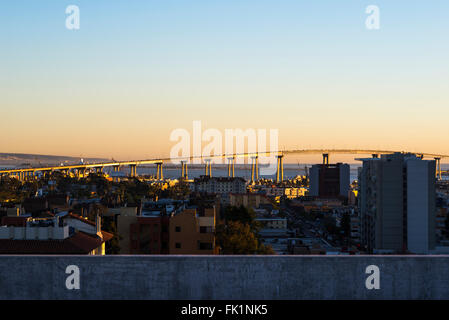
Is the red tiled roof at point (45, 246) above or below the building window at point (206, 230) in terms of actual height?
above

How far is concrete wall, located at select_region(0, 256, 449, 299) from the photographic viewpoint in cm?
1026

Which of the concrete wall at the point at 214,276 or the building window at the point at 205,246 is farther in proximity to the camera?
the building window at the point at 205,246

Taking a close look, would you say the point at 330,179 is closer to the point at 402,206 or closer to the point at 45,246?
the point at 402,206

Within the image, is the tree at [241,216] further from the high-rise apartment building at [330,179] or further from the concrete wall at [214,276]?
the high-rise apartment building at [330,179]

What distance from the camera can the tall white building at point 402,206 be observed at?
103ft

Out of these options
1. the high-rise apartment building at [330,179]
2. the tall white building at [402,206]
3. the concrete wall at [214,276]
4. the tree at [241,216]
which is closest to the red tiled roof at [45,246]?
the concrete wall at [214,276]

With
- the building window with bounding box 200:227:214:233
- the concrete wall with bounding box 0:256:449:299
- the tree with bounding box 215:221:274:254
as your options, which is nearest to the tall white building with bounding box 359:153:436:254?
the tree with bounding box 215:221:274:254

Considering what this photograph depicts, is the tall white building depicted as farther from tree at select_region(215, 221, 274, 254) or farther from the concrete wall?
the concrete wall

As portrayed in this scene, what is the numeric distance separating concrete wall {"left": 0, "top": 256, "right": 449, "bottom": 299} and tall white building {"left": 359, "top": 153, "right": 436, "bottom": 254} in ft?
69.3

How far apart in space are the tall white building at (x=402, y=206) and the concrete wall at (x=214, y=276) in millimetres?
21118

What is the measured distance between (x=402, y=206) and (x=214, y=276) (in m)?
24.2
